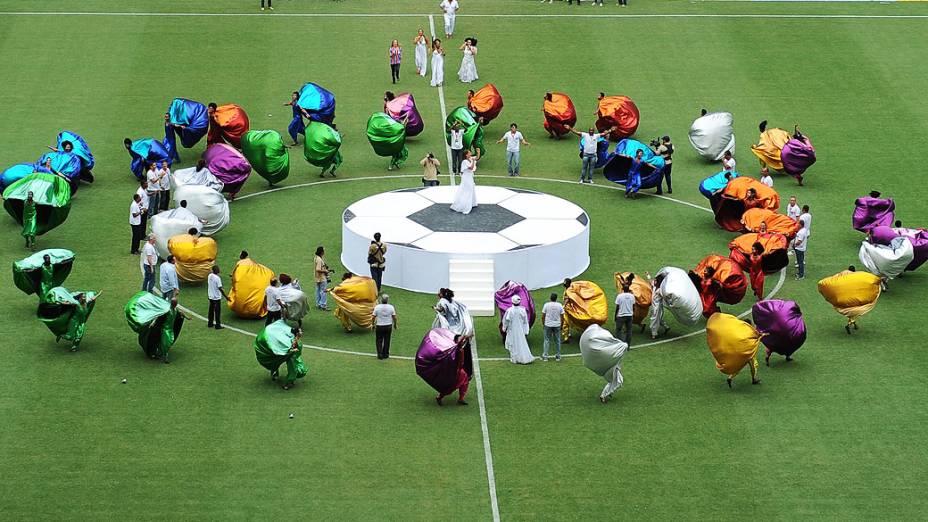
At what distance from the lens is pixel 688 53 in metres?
54.8

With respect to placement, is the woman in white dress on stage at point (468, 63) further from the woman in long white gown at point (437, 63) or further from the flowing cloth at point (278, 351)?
the flowing cloth at point (278, 351)

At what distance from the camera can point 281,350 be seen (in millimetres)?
28609

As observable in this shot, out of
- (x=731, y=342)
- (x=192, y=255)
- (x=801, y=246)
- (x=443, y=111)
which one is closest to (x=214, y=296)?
(x=192, y=255)

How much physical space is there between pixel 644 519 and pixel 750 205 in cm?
1553

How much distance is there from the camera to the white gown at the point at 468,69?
51.2 metres

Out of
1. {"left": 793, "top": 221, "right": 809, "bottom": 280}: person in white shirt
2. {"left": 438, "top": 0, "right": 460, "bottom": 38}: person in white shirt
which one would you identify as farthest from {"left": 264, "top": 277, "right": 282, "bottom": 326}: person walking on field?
{"left": 438, "top": 0, "right": 460, "bottom": 38}: person in white shirt

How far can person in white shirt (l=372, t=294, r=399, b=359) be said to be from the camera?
98.9ft

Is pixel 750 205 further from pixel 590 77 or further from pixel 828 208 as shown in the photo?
pixel 590 77

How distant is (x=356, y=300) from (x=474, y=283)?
3.38 meters

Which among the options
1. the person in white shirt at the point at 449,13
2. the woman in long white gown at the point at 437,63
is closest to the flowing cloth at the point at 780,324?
the woman in long white gown at the point at 437,63

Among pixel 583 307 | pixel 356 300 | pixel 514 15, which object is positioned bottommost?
pixel 514 15

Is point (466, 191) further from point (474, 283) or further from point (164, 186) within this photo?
point (164, 186)

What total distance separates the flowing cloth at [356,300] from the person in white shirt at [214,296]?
245 cm

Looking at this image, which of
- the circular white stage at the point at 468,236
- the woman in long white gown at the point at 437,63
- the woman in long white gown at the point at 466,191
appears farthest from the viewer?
the woman in long white gown at the point at 437,63
